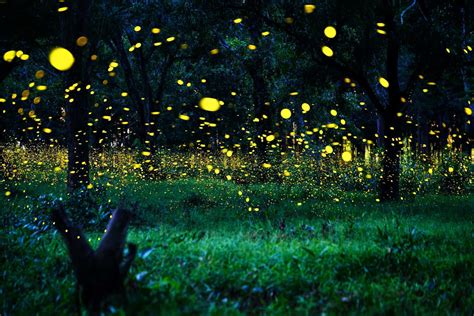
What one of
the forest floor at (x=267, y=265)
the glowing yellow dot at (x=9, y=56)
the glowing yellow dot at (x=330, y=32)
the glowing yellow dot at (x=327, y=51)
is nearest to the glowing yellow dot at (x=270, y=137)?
the glowing yellow dot at (x=327, y=51)

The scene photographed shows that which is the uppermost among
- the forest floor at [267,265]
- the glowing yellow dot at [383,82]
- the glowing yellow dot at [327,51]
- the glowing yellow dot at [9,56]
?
the glowing yellow dot at [327,51]

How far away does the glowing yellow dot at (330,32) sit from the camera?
11.0 meters

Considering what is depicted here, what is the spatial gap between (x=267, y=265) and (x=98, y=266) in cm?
211

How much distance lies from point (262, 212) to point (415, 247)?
401 cm

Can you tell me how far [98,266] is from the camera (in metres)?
3.65

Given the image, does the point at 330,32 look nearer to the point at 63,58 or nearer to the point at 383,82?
the point at 383,82

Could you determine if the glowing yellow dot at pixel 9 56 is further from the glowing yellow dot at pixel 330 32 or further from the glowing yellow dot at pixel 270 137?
the glowing yellow dot at pixel 270 137

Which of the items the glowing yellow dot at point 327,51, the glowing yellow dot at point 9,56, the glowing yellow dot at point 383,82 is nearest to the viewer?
the glowing yellow dot at point 9,56

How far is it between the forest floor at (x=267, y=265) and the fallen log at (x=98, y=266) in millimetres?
194

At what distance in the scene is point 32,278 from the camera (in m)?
4.76

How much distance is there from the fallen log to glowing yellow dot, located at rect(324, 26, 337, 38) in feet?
28.8

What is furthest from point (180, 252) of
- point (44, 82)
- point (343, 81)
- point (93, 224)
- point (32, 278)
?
point (44, 82)

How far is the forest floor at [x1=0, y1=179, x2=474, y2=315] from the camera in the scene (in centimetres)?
397

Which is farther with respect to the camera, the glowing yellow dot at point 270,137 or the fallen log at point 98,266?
the glowing yellow dot at point 270,137
